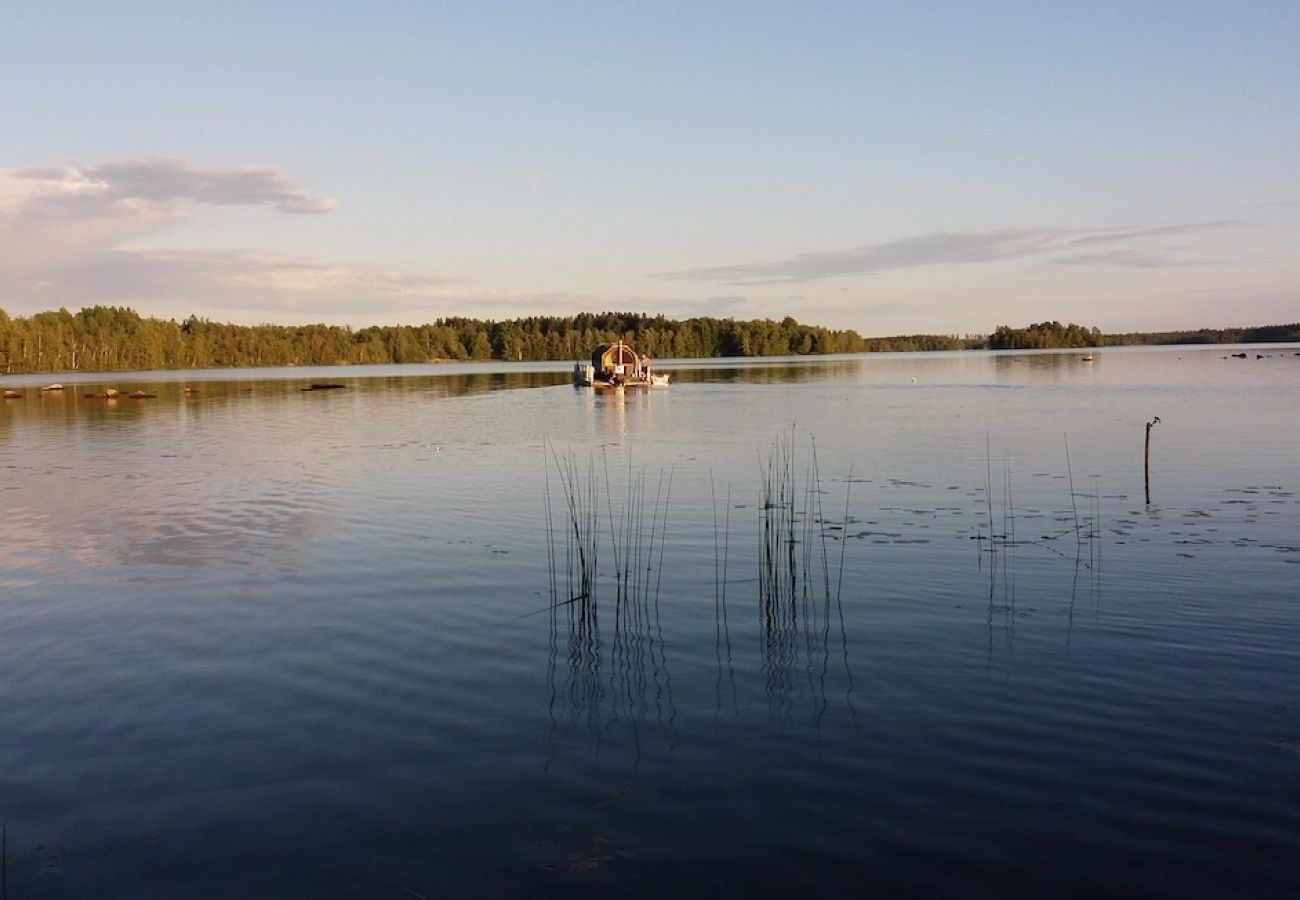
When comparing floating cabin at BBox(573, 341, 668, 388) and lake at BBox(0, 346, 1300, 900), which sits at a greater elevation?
floating cabin at BBox(573, 341, 668, 388)

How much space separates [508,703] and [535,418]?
45.2 m

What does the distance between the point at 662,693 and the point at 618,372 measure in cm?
7951

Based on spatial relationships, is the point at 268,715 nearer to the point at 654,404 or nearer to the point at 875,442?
the point at 875,442

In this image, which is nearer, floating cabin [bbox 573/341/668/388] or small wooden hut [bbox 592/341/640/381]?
floating cabin [bbox 573/341/668/388]

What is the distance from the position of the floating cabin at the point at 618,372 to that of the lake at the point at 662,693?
63659mm

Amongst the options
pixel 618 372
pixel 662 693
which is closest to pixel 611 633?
pixel 662 693

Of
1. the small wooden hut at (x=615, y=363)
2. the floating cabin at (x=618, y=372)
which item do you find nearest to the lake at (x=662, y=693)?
the floating cabin at (x=618, y=372)

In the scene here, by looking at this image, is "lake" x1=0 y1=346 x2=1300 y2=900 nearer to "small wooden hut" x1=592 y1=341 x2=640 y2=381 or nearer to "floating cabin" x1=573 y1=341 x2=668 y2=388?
"floating cabin" x1=573 y1=341 x2=668 y2=388

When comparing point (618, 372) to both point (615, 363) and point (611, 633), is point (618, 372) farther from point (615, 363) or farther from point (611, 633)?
point (611, 633)

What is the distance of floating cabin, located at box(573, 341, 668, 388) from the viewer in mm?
88438

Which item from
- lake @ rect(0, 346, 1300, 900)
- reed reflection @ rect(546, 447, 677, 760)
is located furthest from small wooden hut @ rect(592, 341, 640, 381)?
reed reflection @ rect(546, 447, 677, 760)

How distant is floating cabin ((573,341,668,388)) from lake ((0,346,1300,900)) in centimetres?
6366

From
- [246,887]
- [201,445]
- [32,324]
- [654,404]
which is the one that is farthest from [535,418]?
[32,324]

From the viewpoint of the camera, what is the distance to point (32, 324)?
175125mm
